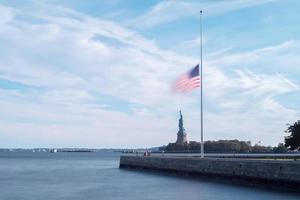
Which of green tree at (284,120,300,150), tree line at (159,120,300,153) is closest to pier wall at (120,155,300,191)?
green tree at (284,120,300,150)

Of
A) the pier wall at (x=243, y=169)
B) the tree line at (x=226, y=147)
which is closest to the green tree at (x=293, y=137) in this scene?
the pier wall at (x=243, y=169)

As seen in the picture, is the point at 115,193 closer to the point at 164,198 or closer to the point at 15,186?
the point at 164,198

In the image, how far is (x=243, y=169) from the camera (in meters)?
44.8

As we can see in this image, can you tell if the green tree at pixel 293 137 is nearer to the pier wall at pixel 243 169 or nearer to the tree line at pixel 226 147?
the pier wall at pixel 243 169

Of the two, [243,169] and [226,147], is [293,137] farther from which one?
[226,147]

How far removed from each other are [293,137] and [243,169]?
27.9 feet

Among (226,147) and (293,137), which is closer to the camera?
(293,137)

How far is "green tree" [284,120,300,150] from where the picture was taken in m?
50.4

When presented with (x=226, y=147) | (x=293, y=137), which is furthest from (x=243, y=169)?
(x=226, y=147)

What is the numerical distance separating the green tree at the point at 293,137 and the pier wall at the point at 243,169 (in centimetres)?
632

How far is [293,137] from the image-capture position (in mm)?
50719

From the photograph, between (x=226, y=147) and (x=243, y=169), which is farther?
(x=226, y=147)

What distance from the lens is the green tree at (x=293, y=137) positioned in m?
50.4

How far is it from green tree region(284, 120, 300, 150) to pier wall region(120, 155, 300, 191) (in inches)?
249
